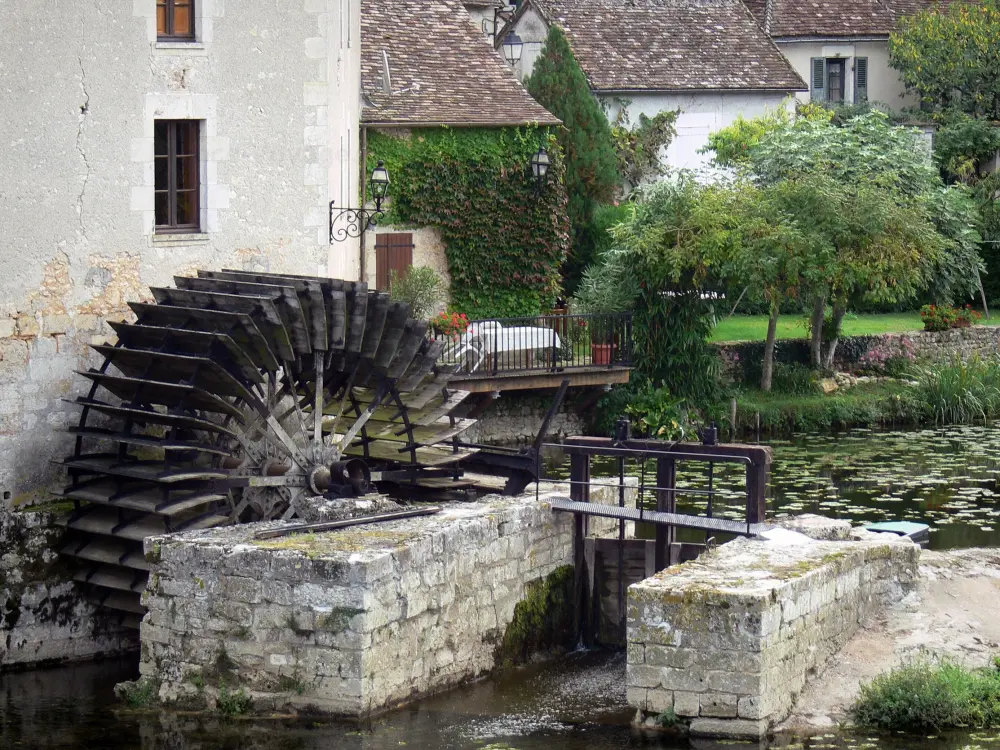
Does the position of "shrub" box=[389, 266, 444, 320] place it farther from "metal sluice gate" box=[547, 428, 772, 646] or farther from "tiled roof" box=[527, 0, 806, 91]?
"tiled roof" box=[527, 0, 806, 91]

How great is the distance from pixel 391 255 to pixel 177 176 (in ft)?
27.7

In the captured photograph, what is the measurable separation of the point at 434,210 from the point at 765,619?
45.2 feet

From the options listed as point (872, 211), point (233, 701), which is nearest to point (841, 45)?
point (872, 211)

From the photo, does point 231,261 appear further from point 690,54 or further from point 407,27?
point 690,54

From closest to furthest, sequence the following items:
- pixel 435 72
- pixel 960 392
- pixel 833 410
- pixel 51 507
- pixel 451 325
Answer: pixel 51 507 → pixel 451 325 → pixel 435 72 → pixel 833 410 → pixel 960 392

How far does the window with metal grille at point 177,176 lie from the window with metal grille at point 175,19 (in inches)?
28.5

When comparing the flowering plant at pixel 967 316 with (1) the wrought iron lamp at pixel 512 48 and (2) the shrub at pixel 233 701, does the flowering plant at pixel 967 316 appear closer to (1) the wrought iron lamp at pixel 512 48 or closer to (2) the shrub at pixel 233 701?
(1) the wrought iron lamp at pixel 512 48

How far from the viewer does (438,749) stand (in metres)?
11.1

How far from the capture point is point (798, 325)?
91.7ft

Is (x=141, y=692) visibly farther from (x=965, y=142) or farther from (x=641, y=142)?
(x=965, y=142)

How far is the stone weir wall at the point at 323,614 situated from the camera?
11422 millimetres

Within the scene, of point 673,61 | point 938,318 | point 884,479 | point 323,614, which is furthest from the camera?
point 673,61

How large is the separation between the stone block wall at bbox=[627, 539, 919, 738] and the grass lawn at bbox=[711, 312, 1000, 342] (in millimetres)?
14799

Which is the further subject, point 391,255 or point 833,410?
point 833,410
